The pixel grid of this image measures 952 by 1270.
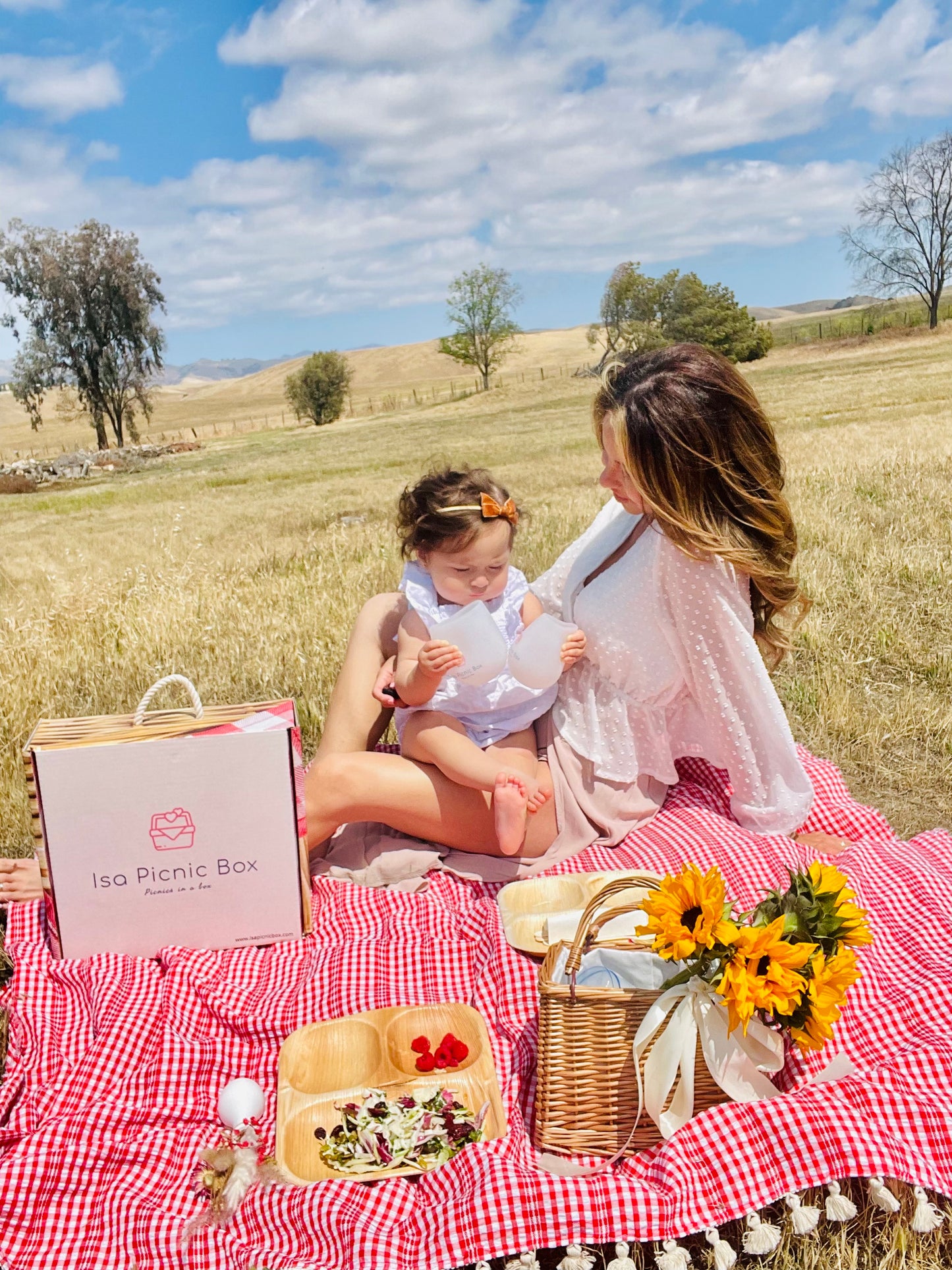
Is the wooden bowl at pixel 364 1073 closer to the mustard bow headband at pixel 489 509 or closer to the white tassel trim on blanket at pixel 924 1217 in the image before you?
the white tassel trim on blanket at pixel 924 1217

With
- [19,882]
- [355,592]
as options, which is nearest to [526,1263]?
[19,882]

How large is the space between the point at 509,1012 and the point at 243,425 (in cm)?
6162

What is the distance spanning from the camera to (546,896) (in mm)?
3045

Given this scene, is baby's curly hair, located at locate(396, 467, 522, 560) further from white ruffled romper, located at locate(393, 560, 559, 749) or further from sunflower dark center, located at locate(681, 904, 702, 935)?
sunflower dark center, located at locate(681, 904, 702, 935)

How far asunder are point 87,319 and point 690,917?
39.6m

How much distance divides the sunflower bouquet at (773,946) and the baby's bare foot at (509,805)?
0.91 meters

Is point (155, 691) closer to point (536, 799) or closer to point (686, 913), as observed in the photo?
point (536, 799)

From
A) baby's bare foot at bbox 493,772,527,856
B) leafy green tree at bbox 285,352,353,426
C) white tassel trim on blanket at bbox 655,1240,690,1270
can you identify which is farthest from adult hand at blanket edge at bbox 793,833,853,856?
leafy green tree at bbox 285,352,353,426

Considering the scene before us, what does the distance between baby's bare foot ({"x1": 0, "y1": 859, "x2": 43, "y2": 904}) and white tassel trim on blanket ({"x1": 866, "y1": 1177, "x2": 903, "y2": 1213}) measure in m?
2.45

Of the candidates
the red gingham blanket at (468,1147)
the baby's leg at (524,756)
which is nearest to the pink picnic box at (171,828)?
the red gingham blanket at (468,1147)

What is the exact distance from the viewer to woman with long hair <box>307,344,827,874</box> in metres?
3.06

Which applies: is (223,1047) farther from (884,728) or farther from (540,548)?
(540,548)

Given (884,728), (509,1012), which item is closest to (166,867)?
(509,1012)

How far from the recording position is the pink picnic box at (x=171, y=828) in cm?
281
